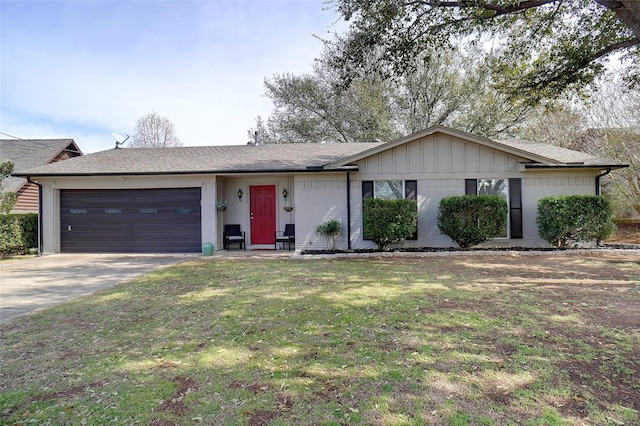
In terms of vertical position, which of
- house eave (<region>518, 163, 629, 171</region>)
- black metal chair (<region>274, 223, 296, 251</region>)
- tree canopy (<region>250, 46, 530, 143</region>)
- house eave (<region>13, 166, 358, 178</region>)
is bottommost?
black metal chair (<region>274, 223, 296, 251</region>)

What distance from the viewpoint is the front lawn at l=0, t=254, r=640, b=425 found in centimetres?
232

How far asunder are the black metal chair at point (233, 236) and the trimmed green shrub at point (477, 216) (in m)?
6.62

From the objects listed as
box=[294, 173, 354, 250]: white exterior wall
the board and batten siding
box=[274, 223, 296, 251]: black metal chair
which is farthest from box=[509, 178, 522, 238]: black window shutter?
box=[274, 223, 296, 251]: black metal chair

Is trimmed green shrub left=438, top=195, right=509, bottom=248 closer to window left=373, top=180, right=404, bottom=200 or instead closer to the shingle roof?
window left=373, top=180, right=404, bottom=200

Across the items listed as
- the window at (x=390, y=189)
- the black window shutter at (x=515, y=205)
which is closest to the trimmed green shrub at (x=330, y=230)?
the window at (x=390, y=189)

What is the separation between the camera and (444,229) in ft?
32.0

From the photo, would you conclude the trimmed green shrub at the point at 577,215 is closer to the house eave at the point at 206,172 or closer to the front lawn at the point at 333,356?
the front lawn at the point at 333,356

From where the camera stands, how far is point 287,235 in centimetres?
1159

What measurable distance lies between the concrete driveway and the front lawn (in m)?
0.72

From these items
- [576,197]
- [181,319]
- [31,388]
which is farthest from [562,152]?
[31,388]

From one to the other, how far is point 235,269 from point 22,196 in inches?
574

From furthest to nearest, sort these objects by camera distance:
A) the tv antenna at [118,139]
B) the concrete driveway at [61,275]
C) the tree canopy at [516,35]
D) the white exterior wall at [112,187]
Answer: the tv antenna at [118,139] < the white exterior wall at [112,187] < the tree canopy at [516,35] < the concrete driveway at [61,275]

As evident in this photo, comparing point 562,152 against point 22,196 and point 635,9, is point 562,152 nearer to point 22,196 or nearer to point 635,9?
point 635,9

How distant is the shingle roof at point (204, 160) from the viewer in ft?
35.6
